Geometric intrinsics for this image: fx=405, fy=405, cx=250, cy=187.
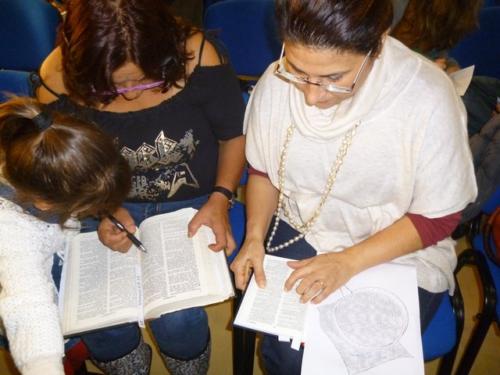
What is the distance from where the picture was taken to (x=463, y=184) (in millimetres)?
941

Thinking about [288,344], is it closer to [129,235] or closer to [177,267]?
[177,267]

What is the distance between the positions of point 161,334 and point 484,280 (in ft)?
3.13

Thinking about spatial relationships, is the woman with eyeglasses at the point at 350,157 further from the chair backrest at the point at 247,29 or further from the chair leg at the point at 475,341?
the chair backrest at the point at 247,29

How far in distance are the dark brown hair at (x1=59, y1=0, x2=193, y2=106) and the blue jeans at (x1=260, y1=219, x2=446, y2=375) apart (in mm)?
630

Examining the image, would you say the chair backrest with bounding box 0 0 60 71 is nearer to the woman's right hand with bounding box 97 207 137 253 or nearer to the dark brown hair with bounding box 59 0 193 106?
the dark brown hair with bounding box 59 0 193 106

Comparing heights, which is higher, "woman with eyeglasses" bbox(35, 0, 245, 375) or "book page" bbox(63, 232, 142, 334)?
"woman with eyeglasses" bbox(35, 0, 245, 375)

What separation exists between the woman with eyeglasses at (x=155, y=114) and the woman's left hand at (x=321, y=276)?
0.86 ft

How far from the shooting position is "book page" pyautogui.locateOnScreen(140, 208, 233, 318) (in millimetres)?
1001

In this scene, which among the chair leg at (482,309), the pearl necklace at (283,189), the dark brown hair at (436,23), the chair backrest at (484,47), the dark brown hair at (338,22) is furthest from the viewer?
the chair backrest at (484,47)

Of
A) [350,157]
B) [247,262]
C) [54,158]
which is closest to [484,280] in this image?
[350,157]

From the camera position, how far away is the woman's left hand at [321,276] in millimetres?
968

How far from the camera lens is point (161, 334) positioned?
1.21 meters

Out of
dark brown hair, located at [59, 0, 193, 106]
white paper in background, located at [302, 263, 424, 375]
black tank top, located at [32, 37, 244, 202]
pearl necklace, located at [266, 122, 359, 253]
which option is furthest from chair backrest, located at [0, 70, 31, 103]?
white paper in background, located at [302, 263, 424, 375]

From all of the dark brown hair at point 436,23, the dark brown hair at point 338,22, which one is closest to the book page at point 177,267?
the dark brown hair at point 338,22
